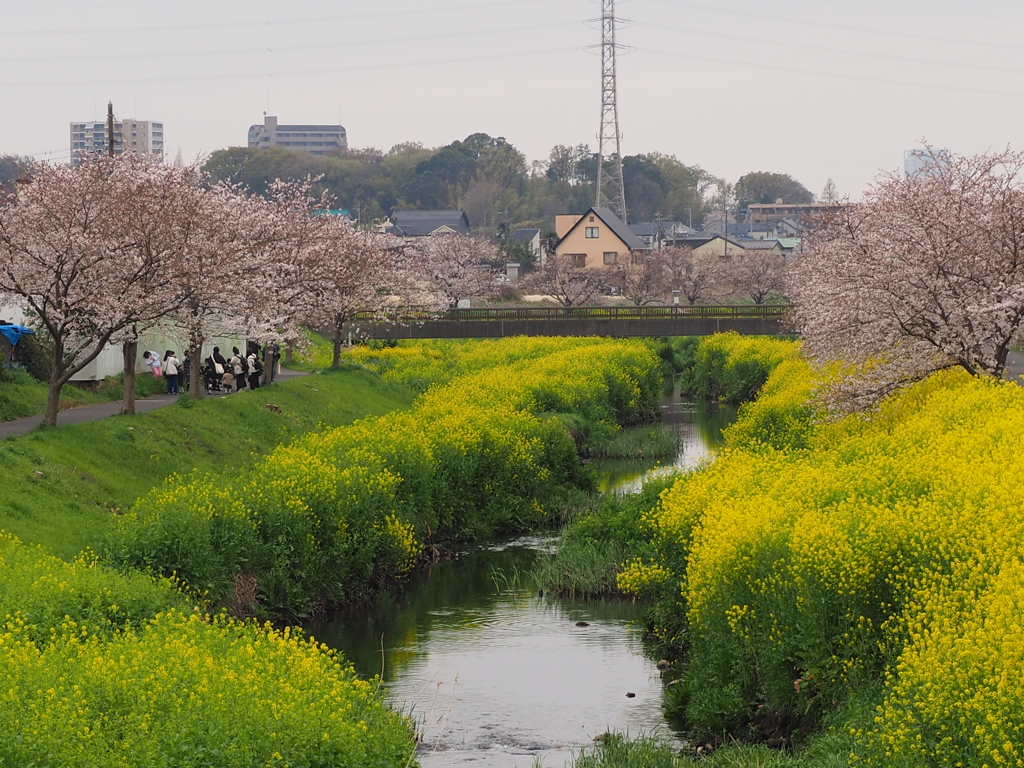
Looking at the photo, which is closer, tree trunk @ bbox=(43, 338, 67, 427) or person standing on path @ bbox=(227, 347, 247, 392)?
tree trunk @ bbox=(43, 338, 67, 427)

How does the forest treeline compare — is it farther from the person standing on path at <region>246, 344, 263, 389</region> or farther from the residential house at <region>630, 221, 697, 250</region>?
the person standing on path at <region>246, 344, 263, 389</region>

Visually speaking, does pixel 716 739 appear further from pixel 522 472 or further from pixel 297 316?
pixel 297 316

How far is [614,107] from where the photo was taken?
345 feet

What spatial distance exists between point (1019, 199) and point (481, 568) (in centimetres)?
1474

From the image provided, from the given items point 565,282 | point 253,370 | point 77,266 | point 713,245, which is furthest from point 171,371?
point 713,245

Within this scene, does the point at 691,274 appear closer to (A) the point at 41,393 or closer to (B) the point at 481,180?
(B) the point at 481,180

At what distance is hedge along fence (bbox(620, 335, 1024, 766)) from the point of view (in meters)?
11.4

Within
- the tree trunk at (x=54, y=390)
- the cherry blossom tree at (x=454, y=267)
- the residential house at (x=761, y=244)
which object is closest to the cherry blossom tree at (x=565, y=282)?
the cherry blossom tree at (x=454, y=267)

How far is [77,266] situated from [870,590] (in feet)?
61.3

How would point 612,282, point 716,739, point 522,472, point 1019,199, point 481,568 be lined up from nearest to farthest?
point 716,739, point 481,568, point 1019,199, point 522,472, point 612,282

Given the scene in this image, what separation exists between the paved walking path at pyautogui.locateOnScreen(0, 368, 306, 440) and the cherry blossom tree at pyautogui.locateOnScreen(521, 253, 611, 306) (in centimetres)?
5661

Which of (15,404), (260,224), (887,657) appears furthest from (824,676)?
(260,224)

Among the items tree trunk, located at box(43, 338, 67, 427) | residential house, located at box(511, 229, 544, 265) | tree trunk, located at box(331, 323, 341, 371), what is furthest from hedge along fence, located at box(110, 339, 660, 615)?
residential house, located at box(511, 229, 544, 265)

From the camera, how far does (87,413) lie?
3366cm
